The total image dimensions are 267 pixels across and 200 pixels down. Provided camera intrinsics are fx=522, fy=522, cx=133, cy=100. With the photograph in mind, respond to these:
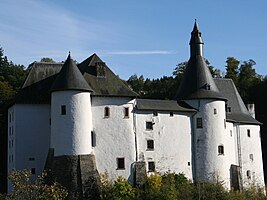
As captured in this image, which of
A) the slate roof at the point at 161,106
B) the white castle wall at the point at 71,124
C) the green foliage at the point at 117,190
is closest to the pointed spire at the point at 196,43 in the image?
the slate roof at the point at 161,106

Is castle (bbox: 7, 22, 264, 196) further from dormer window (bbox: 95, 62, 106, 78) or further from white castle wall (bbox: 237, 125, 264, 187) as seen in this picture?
white castle wall (bbox: 237, 125, 264, 187)

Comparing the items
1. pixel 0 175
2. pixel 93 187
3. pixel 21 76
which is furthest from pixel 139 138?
pixel 21 76

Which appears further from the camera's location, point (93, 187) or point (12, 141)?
point (12, 141)

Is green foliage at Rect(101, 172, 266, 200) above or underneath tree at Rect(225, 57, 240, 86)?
underneath

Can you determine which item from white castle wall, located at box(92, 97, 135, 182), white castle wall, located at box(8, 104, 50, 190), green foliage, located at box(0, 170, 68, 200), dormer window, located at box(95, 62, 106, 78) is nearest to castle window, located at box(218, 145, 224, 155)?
white castle wall, located at box(92, 97, 135, 182)

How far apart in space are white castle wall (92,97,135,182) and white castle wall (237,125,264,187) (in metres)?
15.3

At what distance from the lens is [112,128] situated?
46250 mm

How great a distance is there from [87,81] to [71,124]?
15.8 ft

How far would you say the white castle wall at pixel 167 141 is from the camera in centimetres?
4759

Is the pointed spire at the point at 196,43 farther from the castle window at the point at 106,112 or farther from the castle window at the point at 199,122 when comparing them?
the castle window at the point at 106,112

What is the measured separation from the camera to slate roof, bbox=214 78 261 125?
57156 mm

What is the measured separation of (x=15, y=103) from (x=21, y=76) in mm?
27080

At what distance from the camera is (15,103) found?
47.2m

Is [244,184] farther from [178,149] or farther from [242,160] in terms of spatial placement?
[178,149]
